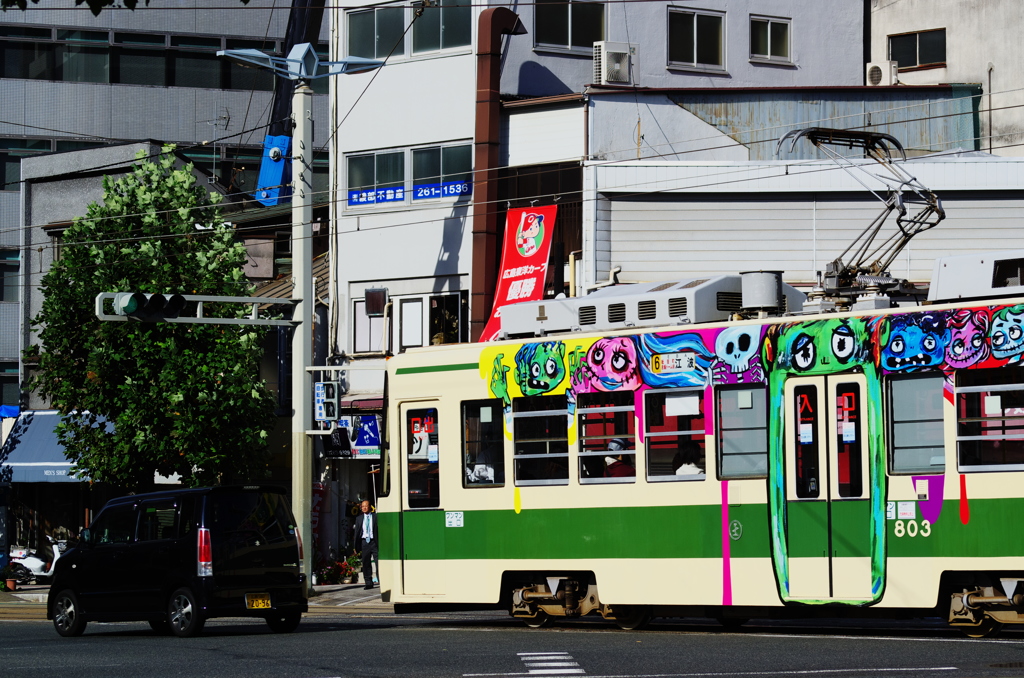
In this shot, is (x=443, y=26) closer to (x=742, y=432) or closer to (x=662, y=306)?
(x=662, y=306)

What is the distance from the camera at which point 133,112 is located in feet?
163

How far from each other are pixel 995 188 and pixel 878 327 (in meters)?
14.4

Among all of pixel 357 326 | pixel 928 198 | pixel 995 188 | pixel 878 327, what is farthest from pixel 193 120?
pixel 878 327

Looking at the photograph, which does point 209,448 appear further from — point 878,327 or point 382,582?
point 878,327

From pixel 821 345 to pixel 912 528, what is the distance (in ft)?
6.52

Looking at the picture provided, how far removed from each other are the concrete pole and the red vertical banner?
17.2ft

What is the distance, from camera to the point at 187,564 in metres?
16.5

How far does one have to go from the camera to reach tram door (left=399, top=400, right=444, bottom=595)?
653 inches

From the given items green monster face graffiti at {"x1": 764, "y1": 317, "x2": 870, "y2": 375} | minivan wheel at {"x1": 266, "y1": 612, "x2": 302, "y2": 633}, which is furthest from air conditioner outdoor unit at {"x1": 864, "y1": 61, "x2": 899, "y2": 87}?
minivan wheel at {"x1": 266, "y1": 612, "x2": 302, "y2": 633}

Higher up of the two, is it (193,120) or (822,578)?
(193,120)

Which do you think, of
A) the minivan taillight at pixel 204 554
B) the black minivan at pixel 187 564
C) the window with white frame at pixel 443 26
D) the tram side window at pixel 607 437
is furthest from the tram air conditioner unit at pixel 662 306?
the window with white frame at pixel 443 26

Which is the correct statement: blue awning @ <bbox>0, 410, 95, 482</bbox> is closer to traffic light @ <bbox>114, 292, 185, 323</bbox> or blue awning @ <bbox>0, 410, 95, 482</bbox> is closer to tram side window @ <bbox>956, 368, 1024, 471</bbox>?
traffic light @ <bbox>114, 292, 185, 323</bbox>

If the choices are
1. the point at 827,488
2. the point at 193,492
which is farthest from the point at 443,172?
the point at 827,488

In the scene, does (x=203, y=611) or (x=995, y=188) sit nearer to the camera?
(x=203, y=611)
